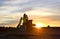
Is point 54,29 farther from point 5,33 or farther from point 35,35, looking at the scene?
point 5,33

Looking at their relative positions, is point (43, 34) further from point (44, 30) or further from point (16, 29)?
point (16, 29)

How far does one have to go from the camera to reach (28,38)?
20422mm

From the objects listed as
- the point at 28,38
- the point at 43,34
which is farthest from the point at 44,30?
the point at 28,38

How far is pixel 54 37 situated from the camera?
2025 centimetres

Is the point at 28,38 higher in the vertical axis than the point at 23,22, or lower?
lower

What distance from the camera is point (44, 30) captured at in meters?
20.1

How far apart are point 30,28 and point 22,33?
855 mm

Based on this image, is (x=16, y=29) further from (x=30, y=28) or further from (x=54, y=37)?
(x=54, y=37)

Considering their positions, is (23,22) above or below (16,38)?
above

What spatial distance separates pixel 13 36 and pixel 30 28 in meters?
1.68

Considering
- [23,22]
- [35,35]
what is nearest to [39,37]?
[35,35]

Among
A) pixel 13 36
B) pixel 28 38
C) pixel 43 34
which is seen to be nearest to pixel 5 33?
pixel 13 36

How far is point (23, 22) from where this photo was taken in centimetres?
2062

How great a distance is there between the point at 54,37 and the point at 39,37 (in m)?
1.34
